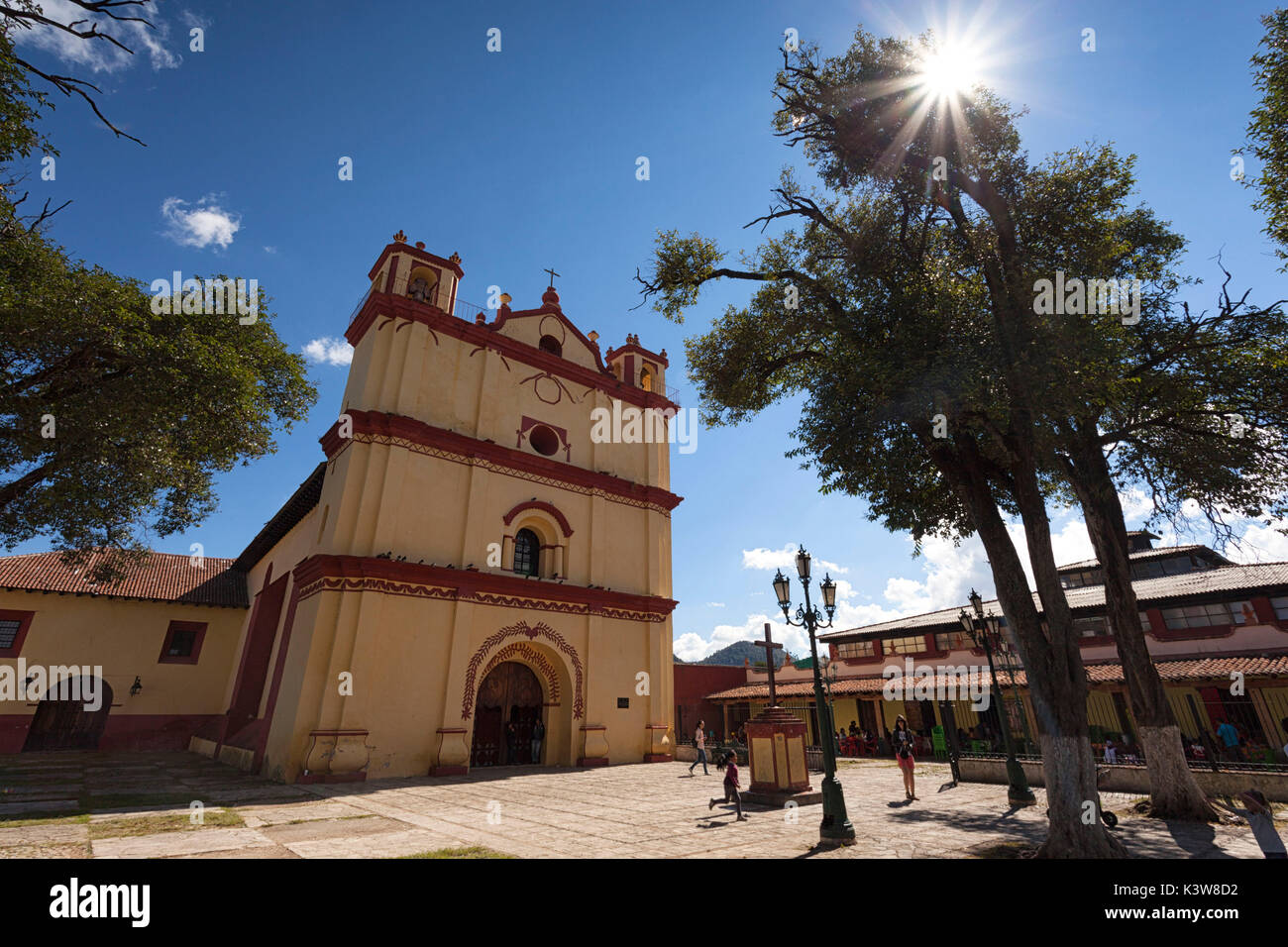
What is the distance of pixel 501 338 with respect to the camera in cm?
1883

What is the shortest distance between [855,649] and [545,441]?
20473 mm

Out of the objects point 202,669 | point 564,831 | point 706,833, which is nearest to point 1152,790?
point 706,833

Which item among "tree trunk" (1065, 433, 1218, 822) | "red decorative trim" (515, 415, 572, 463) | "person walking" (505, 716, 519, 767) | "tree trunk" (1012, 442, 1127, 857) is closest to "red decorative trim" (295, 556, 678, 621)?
"person walking" (505, 716, 519, 767)

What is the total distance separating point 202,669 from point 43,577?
6.40 meters

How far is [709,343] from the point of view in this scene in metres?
12.0

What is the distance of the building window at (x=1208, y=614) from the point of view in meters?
18.5

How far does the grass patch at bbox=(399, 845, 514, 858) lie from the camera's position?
541 cm

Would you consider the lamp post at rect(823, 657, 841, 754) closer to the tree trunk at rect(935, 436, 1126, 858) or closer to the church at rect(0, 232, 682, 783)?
the tree trunk at rect(935, 436, 1126, 858)

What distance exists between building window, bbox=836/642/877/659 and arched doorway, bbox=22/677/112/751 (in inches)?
1258

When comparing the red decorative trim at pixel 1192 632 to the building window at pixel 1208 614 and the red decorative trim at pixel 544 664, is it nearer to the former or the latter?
the building window at pixel 1208 614

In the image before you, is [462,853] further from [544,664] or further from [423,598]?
[544,664]

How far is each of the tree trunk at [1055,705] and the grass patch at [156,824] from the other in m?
10.00

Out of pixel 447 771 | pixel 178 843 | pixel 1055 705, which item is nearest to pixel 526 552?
pixel 447 771

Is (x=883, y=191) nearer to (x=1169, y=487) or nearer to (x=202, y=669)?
(x=1169, y=487)
